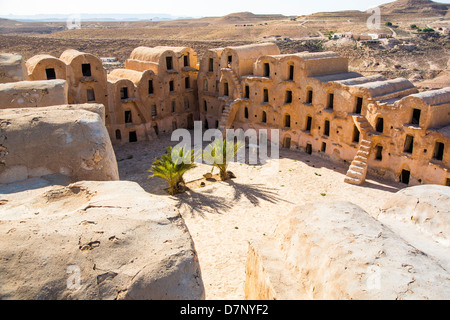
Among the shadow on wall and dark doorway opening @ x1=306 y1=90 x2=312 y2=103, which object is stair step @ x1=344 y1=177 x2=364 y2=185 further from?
dark doorway opening @ x1=306 y1=90 x2=312 y2=103

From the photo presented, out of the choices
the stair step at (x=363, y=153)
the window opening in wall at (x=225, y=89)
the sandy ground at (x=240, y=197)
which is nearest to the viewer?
the sandy ground at (x=240, y=197)

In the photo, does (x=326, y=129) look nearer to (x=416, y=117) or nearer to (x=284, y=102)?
(x=284, y=102)

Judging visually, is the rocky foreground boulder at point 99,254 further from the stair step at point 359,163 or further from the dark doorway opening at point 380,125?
the dark doorway opening at point 380,125

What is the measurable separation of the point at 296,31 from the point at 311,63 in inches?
2656

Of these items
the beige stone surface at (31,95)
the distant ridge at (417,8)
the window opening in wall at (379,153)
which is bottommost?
the window opening in wall at (379,153)

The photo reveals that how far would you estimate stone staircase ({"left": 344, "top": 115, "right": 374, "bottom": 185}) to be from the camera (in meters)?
20.4

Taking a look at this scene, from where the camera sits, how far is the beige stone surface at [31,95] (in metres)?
11.1

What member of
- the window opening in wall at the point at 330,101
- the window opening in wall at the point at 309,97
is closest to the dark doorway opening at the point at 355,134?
the window opening in wall at the point at 330,101

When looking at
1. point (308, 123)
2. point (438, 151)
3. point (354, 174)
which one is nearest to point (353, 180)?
point (354, 174)

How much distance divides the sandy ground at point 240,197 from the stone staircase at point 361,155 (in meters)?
0.52

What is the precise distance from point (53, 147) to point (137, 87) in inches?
762

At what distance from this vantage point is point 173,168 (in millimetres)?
19094
